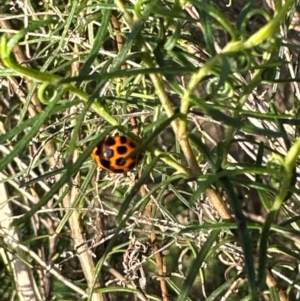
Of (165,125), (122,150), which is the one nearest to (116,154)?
(122,150)

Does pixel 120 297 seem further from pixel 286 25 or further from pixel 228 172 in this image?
pixel 228 172

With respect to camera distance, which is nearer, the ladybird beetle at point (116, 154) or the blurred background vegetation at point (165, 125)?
the blurred background vegetation at point (165, 125)

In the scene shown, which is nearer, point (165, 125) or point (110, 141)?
point (165, 125)

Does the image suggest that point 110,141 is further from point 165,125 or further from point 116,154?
point 165,125

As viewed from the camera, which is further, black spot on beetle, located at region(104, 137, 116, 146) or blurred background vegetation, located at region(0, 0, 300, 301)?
black spot on beetle, located at region(104, 137, 116, 146)

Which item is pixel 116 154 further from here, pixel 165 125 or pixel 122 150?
pixel 165 125

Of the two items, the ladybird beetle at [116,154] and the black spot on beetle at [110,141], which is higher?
the black spot on beetle at [110,141]

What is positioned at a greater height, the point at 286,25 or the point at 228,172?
the point at 286,25

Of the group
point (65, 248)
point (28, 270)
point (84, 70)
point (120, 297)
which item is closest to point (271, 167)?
point (84, 70)
